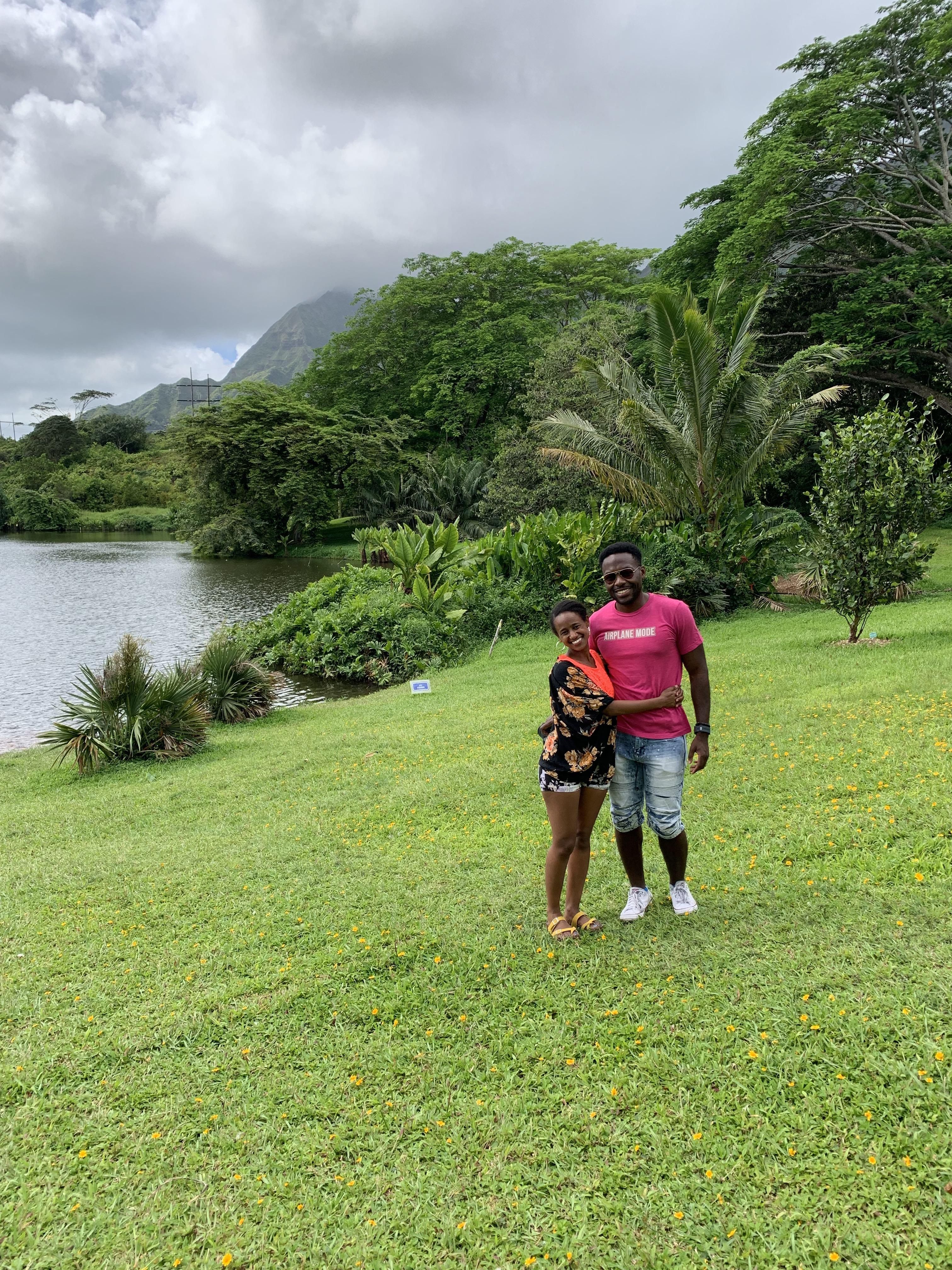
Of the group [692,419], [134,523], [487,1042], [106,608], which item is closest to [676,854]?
[487,1042]

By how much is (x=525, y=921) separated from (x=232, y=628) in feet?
41.2

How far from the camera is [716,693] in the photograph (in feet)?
29.3

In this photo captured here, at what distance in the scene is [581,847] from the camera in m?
3.77

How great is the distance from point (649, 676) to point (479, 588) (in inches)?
490

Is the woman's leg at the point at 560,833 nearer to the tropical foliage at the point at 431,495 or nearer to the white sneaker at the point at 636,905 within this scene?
Result: the white sneaker at the point at 636,905

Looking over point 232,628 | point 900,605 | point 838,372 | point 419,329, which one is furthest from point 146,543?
point 900,605

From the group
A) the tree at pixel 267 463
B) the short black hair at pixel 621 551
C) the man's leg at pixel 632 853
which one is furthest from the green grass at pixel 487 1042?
the tree at pixel 267 463

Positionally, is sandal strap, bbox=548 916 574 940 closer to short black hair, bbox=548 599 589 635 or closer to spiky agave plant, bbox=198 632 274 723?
short black hair, bbox=548 599 589 635

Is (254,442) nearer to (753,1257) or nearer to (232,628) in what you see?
(232,628)

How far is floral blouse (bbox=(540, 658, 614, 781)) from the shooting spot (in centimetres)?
352

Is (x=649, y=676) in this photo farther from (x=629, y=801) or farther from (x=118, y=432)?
(x=118, y=432)

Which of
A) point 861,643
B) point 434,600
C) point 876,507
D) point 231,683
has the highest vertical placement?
point 876,507

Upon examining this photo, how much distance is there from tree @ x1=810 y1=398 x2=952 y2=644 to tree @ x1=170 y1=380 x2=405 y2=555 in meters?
30.0

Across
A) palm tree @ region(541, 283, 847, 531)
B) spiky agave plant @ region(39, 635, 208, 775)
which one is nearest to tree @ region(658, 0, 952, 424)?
palm tree @ region(541, 283, 847, 531)
